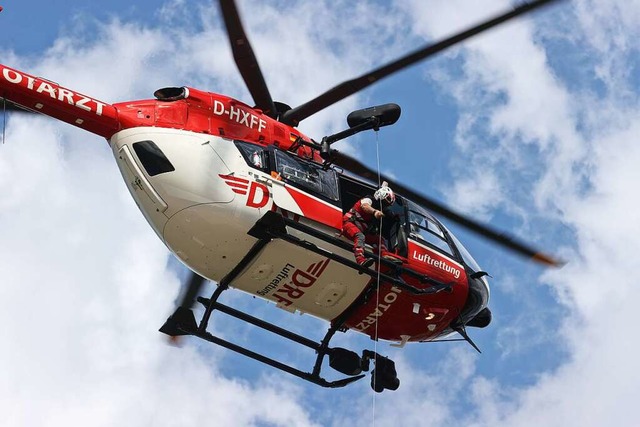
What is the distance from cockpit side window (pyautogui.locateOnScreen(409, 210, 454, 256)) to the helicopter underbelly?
1.91 meters

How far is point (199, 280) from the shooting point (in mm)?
19797

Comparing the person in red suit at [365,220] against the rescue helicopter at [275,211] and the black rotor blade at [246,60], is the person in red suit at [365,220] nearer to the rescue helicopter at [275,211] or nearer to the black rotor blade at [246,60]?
the rescue helicopter at [275,211]

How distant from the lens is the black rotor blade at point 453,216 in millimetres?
21188

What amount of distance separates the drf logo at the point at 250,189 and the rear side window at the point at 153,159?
90 cm

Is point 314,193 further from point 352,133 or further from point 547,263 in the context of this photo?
point 547,263

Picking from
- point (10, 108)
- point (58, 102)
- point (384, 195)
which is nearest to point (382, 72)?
point (384, 195)

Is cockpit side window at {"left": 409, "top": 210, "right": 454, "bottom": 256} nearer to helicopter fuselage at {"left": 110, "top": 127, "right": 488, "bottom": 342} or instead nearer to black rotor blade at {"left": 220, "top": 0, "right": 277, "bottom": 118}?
helicopter fuselage at {"left": 110, "top": 127, "right": 488, "bottom": 342}

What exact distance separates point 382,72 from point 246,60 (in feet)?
7.57

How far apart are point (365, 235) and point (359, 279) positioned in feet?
2.65

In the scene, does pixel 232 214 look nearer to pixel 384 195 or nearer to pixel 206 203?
pixel 206 203

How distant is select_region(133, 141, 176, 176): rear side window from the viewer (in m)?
17.8

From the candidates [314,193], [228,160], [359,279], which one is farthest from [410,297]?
[228,160]

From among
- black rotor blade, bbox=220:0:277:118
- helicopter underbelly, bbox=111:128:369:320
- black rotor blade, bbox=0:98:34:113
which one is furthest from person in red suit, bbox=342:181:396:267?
black rotor blade, bbox=0:98:34:113

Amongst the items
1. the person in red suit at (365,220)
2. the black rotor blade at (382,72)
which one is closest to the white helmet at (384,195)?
the person in red suit at (365,220)
